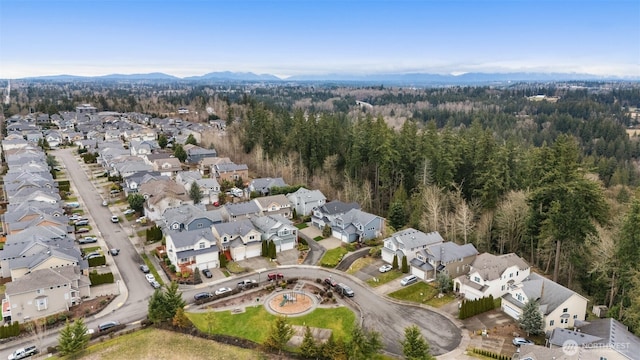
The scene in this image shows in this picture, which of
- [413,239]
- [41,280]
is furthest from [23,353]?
[413,239]

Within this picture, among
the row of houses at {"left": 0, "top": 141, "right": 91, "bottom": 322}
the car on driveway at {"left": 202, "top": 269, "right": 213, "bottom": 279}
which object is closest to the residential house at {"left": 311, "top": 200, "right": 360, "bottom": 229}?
the car on driveway at {"left": 202, "top": 269, "right": 213, "bottom": 279}

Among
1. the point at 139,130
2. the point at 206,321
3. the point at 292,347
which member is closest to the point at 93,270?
the point at 206,321

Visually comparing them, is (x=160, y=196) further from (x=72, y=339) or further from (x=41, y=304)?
(x=72, y=339)

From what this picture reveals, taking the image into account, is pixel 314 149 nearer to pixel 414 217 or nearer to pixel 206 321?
pixel 414 217

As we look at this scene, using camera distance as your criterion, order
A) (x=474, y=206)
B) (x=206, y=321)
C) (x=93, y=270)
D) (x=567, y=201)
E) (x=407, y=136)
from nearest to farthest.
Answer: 1. (x=206, y=321)
2. (x=567, y=201)
3. (x=93, y=270)
4. (x=474, y=206)
5. (x=407, y=136)

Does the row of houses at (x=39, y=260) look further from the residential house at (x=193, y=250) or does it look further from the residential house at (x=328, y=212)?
the residential house at (x=328, y=212)

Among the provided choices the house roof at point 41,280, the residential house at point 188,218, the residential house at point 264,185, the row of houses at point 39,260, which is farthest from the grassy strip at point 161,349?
the residential house at point 264,185
